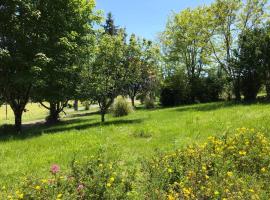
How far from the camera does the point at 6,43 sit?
21.5 m

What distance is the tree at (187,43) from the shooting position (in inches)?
1556

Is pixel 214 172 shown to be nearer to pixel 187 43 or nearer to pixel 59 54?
pixel 59 54

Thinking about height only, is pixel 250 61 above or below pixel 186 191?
above

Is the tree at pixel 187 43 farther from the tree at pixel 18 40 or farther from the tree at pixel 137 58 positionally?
the tree at pixel 18 40

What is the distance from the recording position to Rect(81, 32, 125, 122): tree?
73.6ft

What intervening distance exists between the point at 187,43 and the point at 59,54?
24.5 m

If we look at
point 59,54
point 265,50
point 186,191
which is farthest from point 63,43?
point 186,191

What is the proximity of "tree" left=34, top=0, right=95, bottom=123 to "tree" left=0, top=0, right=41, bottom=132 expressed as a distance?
0.64 m

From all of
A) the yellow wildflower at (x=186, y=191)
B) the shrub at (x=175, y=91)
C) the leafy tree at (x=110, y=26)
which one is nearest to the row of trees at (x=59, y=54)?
the yellow wildflower at (x=186, y=191)

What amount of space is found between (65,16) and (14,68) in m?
4.18

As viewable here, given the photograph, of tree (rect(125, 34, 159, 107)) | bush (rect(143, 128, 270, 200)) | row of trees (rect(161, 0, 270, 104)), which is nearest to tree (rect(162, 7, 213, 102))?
row of trees (rect(161, 0, 270, 104))

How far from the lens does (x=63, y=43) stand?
21.0 meters

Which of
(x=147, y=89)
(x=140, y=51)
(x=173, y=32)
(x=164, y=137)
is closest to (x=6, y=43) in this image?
(x=140, y=51)

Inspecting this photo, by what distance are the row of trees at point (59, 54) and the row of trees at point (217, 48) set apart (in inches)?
380
